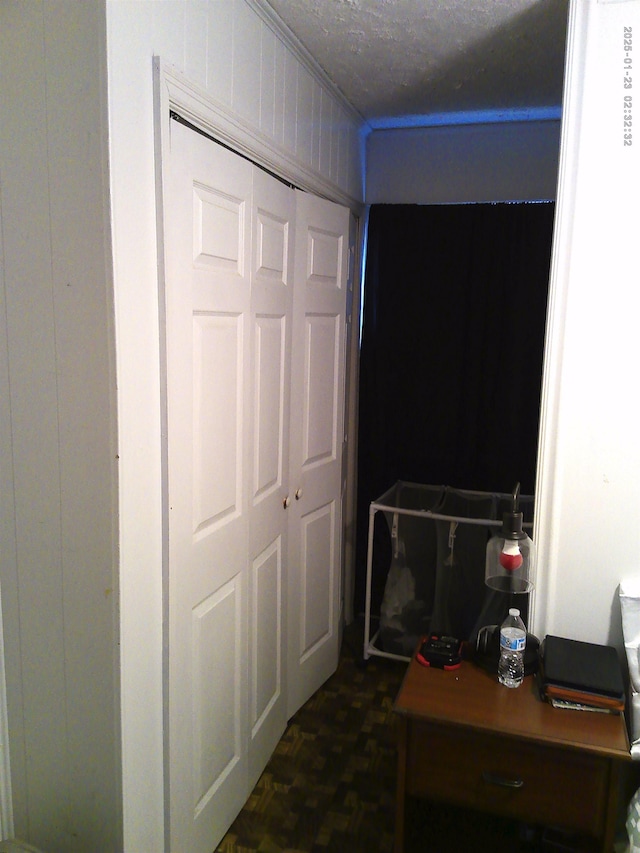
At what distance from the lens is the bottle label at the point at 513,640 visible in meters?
1.75

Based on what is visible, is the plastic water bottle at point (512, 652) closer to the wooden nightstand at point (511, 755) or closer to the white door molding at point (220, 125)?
the wooden nightstand at point (511, 755)

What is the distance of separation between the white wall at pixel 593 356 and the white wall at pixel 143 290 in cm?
89

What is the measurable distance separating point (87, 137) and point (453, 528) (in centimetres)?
201

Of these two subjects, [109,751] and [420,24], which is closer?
[109,751]

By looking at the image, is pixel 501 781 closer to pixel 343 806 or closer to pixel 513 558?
pixel 513 558

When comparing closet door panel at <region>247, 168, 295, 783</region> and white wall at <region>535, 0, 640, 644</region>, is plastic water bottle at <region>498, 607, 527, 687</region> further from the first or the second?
closet door panel at <region>247, 168, 295, 783</region>

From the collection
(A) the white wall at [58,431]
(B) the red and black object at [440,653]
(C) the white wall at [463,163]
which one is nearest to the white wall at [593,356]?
(B) the red and black object at [440,653]

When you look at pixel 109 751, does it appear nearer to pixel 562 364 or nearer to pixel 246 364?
pixel 246 364

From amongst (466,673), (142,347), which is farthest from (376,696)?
(142,347)

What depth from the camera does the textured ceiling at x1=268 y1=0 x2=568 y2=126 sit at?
187cm

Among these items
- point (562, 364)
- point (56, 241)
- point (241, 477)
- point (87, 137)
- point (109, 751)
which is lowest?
point (109, 751)

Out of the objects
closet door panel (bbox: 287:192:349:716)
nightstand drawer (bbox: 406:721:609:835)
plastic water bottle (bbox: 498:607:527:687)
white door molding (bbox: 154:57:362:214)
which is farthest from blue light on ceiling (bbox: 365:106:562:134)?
nightstand drawer (bbox: 406:721:609:835)

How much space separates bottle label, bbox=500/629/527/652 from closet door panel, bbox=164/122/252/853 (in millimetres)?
786

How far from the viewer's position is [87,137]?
1307mm
